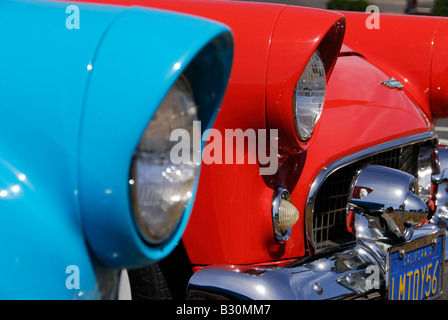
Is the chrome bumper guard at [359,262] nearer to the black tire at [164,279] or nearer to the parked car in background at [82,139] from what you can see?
the black tire at [164,279]

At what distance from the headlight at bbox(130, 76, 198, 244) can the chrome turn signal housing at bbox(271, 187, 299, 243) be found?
0.67m

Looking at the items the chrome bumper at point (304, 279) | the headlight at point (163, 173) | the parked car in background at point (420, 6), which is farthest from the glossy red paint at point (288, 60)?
the parked car in background at point (420, 6)

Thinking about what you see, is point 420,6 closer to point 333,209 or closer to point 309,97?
point 333,209

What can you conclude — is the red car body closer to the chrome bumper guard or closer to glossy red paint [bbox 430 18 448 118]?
the chrome bumper guard

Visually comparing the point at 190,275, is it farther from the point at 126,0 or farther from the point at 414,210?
the point at 126,0

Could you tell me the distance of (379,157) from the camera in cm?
212

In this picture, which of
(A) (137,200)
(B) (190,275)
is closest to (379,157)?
(B) (190,275)

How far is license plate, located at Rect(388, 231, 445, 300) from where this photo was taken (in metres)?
1.77

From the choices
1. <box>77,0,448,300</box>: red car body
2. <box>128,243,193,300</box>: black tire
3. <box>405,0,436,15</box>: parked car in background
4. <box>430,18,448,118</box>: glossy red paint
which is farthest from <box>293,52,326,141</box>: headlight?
<box>405,0,436,15</box>: parked car in background

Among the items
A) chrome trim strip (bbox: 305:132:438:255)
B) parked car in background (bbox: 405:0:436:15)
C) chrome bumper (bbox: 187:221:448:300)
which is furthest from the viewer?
parked car in background (bbox: 405:0:436:15)

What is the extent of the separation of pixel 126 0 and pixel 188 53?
1126 mm

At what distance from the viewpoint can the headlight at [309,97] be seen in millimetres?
1557

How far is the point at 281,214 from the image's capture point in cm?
163

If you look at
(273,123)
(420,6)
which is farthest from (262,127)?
(420,6)
